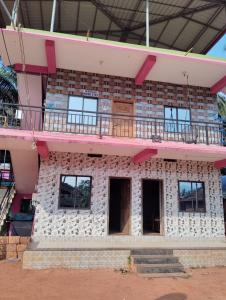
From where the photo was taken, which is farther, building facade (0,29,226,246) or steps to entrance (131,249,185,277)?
building facade (0,29,226,246)

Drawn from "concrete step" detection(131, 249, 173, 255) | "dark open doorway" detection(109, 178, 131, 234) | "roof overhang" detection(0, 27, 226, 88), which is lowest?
"concrete step" detection(131, 249, 173, 255)

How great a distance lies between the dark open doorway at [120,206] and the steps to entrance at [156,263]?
216 cm

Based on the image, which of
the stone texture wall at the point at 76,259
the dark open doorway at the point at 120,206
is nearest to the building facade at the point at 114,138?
the dark open doorway at the point at 120,206

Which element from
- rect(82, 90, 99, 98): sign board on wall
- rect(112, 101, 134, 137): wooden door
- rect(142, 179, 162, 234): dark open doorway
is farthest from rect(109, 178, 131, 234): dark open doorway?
rect(82, 90, 99, 98): sign board on wall

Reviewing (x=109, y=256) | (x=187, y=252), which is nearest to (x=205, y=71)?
(x=187, y=252)

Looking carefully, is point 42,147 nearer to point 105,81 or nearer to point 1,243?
point 1,243

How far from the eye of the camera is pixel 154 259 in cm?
824

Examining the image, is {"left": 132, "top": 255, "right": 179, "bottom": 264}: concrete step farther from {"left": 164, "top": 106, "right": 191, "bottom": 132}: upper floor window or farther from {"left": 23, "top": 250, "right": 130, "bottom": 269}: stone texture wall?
{"left": 164, "top": 106, "right": 191, "bottom": 132}: upper floor window

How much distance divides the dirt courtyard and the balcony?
15.7 feet

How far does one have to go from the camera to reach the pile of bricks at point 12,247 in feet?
29.2

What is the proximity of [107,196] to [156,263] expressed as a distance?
10.1 ft

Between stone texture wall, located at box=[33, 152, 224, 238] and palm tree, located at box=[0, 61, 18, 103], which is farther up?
palm tree, located at box=[0, 61, 18, 103]

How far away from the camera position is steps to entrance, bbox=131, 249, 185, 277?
771cm

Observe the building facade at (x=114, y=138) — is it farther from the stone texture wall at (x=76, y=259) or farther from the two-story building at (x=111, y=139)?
the stone texture wall at (x=76, y=259)
